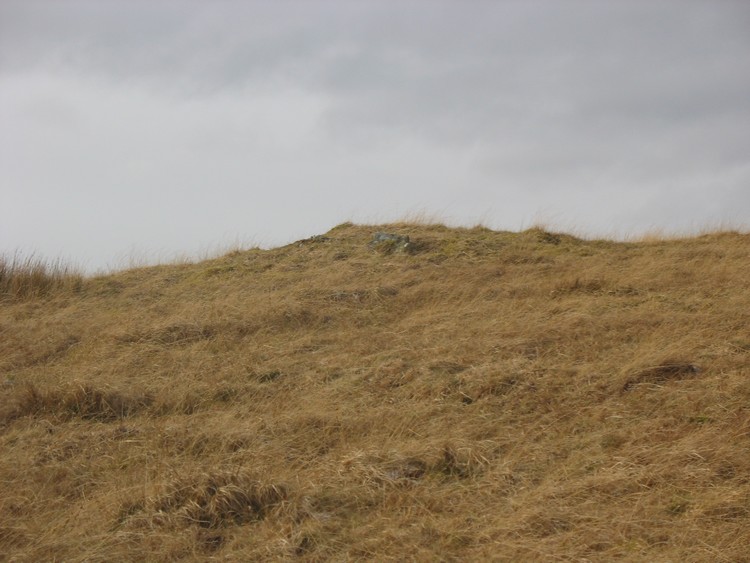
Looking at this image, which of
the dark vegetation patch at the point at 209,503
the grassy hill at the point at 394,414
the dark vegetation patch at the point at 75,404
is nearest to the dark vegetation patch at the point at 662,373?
the grassy hill at the point at 394,414

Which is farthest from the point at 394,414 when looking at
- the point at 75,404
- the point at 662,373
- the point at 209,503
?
the point at 75,404

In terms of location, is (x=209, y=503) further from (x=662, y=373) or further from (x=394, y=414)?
(x=662, y=373)

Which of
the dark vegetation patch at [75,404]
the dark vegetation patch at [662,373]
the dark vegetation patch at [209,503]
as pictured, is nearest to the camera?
the dark vegetation patch at [209,503]

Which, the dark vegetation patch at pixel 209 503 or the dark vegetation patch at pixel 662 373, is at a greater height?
the dark vegetation patch at pixel 662 373

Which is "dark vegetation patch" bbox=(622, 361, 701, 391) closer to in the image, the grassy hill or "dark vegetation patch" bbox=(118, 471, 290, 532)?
the grassy hill

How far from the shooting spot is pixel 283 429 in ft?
21.0

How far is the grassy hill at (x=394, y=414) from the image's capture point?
15.3 feet

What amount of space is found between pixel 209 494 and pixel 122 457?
4.76 ft

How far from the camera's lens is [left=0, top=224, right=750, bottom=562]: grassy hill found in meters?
4.68

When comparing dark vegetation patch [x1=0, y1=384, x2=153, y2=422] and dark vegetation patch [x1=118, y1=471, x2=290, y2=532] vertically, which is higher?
dark vegetation patch [x1=0, y1=384, x2=153, y2=422]

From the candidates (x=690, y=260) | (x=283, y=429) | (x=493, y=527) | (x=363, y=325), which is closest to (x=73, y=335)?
(x=363, y=325)

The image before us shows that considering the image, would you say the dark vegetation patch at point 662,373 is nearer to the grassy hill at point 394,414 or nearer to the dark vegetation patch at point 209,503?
the grassy hill at point 394,414

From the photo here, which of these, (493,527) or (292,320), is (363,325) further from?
(493,527)

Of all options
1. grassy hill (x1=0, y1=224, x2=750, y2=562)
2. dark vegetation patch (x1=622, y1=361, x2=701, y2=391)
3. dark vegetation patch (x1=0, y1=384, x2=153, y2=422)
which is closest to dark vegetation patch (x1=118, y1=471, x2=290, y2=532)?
grassy hill (x1=0, y1=224, x2=750, y2=562)
